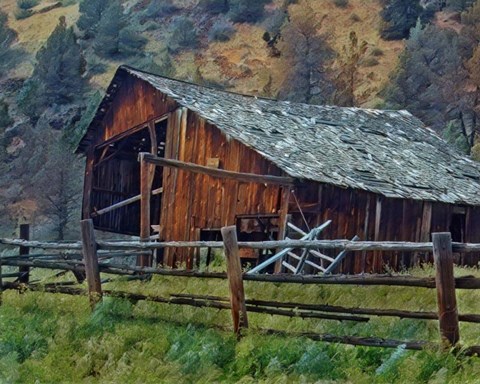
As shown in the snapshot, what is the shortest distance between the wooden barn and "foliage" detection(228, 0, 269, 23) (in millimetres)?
37404

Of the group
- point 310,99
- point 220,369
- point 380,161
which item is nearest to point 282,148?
point 380,161

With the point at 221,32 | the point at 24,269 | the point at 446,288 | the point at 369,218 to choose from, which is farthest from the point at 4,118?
the point at 446,288

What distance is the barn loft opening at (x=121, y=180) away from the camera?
21.5 metres

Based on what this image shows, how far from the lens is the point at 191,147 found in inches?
710

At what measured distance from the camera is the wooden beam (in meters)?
15.2

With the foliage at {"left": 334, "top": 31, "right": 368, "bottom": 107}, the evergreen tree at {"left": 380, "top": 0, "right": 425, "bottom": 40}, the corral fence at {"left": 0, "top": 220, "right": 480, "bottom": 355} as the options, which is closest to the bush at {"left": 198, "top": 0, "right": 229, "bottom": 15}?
the evergreen tree at {"left": 380, "top": 0, "right": 425, "bottom": 40}

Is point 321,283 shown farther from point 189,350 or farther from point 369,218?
point 369,218

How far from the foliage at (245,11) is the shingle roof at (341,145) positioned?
117 feet

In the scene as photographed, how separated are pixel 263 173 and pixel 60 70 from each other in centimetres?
3374

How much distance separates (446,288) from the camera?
6.09 metres

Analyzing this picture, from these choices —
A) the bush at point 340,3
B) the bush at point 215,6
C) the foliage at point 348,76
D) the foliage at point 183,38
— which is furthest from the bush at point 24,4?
the foliage at point 348,76

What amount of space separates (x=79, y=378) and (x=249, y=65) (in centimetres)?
4533

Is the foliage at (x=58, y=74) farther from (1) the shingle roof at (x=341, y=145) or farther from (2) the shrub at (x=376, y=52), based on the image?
(1) the shingle roof at (x=341, y=145)

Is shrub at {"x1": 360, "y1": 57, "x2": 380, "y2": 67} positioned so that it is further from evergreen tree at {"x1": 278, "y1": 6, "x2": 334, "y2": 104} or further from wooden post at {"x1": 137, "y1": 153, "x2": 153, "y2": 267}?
wooden post at {"x1": 137, "y1": 153, "x2": 153, "y2": 267}
